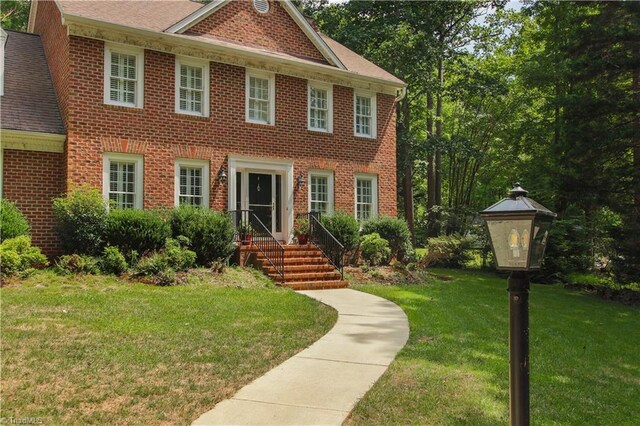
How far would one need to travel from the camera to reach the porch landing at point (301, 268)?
39.1ft

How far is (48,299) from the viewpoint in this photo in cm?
818

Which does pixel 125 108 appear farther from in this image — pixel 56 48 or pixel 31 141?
pixel 56 48

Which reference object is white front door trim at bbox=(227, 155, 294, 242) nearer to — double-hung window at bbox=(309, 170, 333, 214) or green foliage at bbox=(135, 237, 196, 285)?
double-hung window at bbox=(309, 170, 333, 214)

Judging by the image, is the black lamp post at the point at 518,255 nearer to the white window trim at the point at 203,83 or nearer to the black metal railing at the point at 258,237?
the black metal railing at the point at 258,237

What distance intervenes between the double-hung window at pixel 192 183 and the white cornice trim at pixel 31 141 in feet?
9.67

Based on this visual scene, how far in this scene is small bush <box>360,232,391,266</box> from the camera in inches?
600

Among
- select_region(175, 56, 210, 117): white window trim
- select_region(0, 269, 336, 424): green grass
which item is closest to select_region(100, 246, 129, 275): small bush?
select_region(0, 269, 336, 424): green grass

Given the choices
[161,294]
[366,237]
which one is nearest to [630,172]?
[366,237]

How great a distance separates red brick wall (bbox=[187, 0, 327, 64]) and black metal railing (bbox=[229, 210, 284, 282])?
209 inches

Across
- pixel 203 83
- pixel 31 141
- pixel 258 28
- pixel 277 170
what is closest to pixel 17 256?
pixel 31 141

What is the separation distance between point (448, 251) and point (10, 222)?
1337 centimetres

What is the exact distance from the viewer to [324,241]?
14.6 meters

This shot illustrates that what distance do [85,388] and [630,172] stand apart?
579 inches

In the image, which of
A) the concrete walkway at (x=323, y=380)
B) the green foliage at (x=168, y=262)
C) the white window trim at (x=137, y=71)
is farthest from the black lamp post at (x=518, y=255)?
the white window trim at (x=137, y=71)
